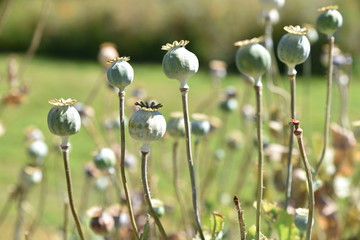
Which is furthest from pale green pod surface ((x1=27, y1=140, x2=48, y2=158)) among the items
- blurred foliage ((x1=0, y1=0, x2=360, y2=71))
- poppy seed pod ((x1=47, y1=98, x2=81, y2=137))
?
blurred foliage ((x1=0, y1=0, x2=360, y2=71))

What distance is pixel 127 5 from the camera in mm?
4418

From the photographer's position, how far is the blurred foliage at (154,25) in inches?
161

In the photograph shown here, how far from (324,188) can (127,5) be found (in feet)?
12.5

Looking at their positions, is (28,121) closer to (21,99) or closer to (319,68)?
(21,99)

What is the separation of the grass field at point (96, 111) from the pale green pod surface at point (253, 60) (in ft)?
1.30

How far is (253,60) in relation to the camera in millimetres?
385

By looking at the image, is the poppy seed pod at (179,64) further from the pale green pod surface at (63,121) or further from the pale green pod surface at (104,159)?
the pale green pod surface at (104,159)

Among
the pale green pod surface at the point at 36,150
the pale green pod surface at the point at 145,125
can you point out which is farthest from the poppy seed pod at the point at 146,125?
the pale green pod surface at the point at 36,150

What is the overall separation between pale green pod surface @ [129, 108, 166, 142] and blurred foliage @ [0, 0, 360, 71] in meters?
3.63

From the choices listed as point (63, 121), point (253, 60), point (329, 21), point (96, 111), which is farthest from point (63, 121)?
point (96, 111)

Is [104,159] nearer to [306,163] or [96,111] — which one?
[306,163]

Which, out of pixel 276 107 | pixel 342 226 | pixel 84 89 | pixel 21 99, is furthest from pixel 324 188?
pixel 84 89

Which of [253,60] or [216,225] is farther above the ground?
[253,60]

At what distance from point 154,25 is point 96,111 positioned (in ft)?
5.87
